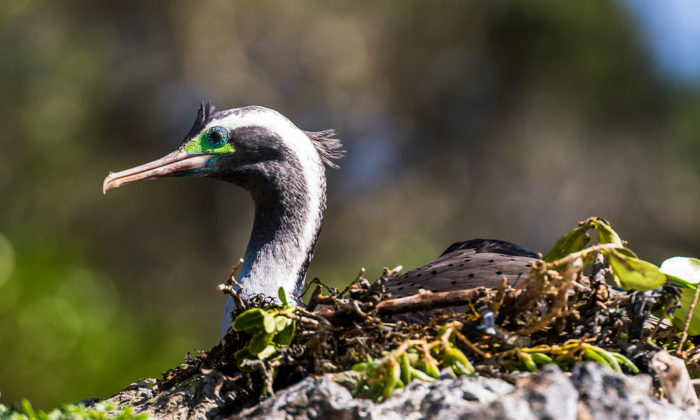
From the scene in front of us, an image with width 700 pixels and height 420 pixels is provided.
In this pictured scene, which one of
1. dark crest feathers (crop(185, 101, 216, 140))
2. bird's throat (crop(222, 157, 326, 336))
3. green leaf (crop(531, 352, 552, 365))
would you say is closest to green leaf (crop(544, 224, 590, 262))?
green leaf (crop(531, 352, 552, 365))

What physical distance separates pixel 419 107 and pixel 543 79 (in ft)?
5.69

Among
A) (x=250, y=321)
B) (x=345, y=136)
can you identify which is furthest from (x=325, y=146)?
(x=345, y=136)

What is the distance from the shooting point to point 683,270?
2096 mm

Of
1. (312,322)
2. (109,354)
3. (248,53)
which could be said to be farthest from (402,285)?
(248,53)

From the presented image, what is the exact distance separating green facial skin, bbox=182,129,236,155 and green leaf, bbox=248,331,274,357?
4.62 ft

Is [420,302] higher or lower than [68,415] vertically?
higher

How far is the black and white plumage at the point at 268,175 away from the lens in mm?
2934

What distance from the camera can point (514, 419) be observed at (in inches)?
53.8

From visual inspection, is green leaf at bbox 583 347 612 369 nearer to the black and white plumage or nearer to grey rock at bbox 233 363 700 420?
grey rock at bbox 233 363 700 420

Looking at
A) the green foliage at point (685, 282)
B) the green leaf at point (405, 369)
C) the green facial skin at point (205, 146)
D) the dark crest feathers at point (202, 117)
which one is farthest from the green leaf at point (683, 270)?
the dark crest feathers at point (202, 117)

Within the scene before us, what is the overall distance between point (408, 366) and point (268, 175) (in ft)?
5.24

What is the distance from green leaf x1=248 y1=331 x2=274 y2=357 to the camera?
1804 mm

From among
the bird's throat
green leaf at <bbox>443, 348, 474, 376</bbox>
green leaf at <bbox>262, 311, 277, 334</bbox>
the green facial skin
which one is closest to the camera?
green leaf at <bbox>443, 348, 474, 376</bbox>

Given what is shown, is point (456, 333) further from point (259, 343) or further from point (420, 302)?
point (259, 343)
